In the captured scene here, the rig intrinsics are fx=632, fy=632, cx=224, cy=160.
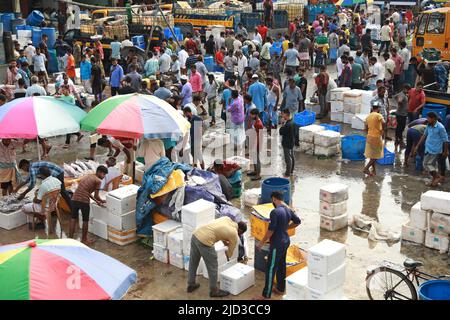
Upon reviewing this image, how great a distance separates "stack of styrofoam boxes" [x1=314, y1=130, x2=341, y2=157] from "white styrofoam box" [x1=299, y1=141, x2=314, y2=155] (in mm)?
123

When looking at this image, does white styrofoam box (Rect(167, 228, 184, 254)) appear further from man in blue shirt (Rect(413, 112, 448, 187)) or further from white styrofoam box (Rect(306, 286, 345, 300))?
man in blue shirt (Rect(413, 112, 448, 187))

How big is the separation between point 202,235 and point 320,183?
4.94 metres

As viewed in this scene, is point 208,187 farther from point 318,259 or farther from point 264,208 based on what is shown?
point 318,259

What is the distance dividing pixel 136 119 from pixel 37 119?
164 centimetres

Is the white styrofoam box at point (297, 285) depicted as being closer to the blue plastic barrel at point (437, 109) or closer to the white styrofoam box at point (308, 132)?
the white styrofoam box at point (308, 132)

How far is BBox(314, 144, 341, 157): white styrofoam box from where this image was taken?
45.6 feet

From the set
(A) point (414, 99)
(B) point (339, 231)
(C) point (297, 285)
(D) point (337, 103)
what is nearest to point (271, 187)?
(B) point (339, 231)

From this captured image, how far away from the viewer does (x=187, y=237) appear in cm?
902

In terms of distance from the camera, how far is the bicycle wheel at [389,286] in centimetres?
776

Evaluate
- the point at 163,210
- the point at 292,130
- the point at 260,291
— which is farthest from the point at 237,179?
the point at 260,291

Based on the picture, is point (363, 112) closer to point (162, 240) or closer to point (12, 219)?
point (162, 240)

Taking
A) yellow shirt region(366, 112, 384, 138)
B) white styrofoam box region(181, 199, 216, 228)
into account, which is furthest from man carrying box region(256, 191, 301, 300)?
yellow shirt region(366, 112, 384, 138)

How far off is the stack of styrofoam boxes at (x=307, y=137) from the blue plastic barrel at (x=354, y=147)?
2.35 ft

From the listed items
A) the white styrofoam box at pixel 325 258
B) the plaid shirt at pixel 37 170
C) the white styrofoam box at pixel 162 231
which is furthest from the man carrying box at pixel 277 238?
the plaid shirt at pixel 37 170
